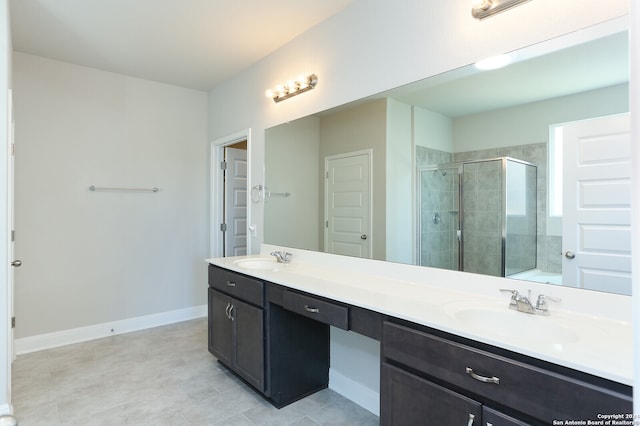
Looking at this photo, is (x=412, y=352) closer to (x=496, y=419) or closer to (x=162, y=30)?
(x=496, y=419)

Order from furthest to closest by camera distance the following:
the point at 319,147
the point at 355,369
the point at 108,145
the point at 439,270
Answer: the point at 108,145 < the point at 319,147 < the point at 355,369 < the point at 439,270

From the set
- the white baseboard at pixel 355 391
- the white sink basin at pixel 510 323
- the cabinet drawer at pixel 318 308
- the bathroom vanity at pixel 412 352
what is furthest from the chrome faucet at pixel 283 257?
the white sink basin at pixel 510 323

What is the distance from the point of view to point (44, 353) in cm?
304

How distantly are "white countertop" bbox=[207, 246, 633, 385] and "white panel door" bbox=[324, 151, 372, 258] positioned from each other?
15cm

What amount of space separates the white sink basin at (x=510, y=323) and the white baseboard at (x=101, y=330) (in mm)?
3252

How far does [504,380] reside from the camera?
43.1 inches

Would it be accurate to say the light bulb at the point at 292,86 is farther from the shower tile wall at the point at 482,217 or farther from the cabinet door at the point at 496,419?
the cabinet door at the point at 496,419

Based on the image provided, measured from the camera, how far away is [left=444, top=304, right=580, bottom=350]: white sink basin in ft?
4.00

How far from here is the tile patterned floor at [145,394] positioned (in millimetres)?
2084

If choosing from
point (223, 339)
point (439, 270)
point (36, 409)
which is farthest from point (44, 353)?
point (439, 270)

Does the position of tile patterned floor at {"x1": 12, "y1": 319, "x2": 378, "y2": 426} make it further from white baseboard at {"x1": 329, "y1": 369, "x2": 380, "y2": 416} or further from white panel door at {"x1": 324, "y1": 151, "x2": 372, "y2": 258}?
white panel door at {"x1": 324, "y1": 151, "x2": 372, "y2": 258}

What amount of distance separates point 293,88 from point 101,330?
2.89 m

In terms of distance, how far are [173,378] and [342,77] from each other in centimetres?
241

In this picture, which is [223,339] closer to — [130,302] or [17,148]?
[130,302]
